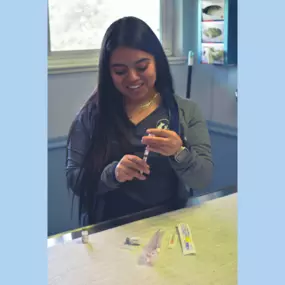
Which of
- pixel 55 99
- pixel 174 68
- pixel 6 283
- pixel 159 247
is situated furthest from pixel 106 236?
pixel 6 283

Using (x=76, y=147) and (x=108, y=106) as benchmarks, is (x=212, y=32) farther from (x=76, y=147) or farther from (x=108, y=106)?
(x=76, y=147)

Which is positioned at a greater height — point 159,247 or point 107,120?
point 107,120

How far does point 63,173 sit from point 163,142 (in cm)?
23

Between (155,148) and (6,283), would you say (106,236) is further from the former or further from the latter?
(6,283)

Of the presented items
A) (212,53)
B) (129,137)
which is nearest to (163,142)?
(129,137)

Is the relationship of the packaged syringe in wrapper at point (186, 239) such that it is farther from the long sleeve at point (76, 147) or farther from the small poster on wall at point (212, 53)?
the small poster on wall at point (212, 53)

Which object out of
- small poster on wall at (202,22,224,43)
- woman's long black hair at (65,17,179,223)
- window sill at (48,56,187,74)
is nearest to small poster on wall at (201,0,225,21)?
small poster on wall at (202,22,224,43)

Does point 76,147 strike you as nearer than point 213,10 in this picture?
Yes

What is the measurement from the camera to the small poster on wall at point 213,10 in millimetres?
1121

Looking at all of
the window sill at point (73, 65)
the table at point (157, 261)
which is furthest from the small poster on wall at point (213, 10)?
the table at point (157, 261)

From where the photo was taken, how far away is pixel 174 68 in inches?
42.1

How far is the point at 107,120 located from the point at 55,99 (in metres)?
0.12

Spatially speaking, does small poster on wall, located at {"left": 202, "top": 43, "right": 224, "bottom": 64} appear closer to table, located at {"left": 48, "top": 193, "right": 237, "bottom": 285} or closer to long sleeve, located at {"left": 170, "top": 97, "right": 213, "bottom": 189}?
long sleeve, located at {"left": 170, "top": 97, "right": 213, "bottom": 189}

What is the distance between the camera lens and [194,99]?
3.67ft
